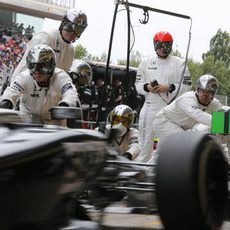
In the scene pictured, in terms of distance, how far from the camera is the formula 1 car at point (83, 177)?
2.30 metres

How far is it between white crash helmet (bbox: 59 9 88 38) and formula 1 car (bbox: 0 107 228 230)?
4224mm

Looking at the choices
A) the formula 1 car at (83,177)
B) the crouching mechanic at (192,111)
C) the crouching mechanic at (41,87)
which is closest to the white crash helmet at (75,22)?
the crouching mechanic at (41,87)

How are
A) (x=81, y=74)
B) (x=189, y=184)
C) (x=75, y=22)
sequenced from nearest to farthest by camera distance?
(x=189, y=184) < (x=75, y=22) < (x=81, y=74)

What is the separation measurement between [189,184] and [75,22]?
494 cm

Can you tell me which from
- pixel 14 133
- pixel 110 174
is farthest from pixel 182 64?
pixel 14 133

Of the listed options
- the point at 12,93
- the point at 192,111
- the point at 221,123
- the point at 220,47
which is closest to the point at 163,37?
the point at 192,111

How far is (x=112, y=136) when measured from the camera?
3.08 meters

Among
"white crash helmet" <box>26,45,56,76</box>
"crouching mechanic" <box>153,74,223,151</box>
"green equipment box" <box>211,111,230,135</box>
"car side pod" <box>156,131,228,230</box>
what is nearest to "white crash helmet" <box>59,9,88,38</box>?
"white crash helmet" <box>26,45,56,76</box>

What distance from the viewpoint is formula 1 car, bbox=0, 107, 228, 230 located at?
230cm

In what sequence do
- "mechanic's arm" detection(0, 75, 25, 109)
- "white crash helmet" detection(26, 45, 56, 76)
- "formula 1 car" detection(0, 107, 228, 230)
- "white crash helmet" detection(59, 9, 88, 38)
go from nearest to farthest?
"formula 1 car" detection(0, 107, 228, 230) → "mechanic's arm" detection(0, 75, 25, 109) → "white crash helmet" detection(26, 45, 56, 76) → "white crash helmet" detection(59, 9, 88, 38)

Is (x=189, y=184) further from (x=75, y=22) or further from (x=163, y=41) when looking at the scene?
(x=163, y=41)

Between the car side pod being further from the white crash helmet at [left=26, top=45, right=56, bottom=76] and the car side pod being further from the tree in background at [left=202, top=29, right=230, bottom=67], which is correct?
the tree in background at [left=202, top=29, right=230, bottom=67]

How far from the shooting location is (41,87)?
6641mm

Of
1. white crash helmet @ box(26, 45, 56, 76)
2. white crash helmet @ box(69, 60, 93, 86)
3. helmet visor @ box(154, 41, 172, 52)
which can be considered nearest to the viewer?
white crash helmet @ box(26, 45, 56, 76)
